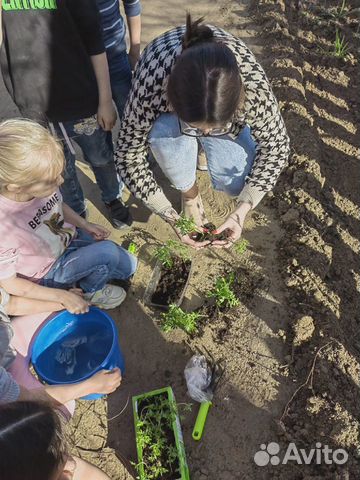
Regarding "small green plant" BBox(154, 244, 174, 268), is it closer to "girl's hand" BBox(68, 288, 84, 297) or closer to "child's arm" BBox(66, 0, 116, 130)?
"girl's hand" BBox(68, 288, 84, 297)

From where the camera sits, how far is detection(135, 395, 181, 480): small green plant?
6.89 feet

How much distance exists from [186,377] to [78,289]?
30.3 inches

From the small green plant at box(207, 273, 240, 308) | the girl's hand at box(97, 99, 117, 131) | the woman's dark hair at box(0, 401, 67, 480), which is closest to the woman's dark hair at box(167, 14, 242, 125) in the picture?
the girl's hand at box(97, 99, 117, 131)

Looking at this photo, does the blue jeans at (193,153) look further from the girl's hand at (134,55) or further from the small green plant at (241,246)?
the girl's hand at (134,55)

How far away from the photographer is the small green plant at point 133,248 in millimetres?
3004

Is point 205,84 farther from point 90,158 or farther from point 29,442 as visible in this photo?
point 29,442

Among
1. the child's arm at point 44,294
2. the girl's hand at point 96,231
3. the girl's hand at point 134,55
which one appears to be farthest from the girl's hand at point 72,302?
the girl's hand at point 134,55

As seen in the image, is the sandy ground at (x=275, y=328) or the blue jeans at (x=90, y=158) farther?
the blue jeans at (x=90, y=158)

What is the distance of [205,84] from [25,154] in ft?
2.76

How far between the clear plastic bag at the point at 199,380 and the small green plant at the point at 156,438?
6.7 inches

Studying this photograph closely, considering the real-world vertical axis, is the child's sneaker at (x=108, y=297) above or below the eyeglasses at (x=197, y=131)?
below

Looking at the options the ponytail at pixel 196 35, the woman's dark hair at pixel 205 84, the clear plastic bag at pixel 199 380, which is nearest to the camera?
the woman's dark hair at pixel 205 84

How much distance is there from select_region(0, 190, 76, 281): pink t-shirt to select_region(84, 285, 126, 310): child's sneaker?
1.22 ft

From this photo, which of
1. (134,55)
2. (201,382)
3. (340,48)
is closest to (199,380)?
(201,382)
